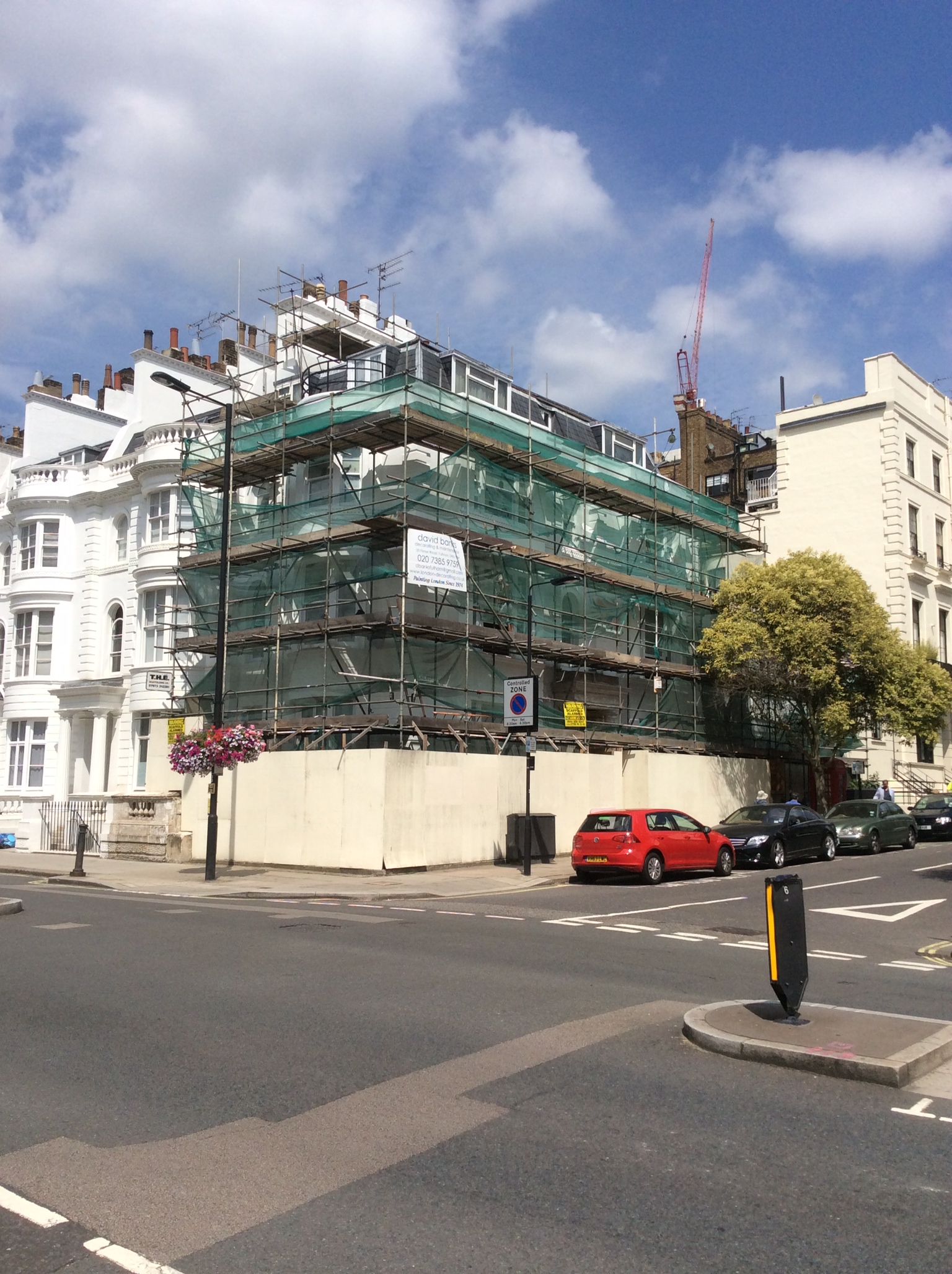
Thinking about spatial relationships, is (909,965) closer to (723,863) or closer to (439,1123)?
(439,1123)

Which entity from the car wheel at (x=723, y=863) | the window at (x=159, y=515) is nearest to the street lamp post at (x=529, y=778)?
the car wheel at (x=723, y=863)

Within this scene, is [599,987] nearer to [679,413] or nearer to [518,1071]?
[518,1071]

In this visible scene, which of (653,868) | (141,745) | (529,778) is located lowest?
(653,868)

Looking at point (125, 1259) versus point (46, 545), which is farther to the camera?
point (46, 545)

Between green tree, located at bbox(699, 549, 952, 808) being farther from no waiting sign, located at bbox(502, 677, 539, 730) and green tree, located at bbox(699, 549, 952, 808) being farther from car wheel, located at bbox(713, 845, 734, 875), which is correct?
no waiting sign, located at bbox(502, 677, 539, 730)

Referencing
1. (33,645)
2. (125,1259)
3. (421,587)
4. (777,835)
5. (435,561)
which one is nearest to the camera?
(125,1259)

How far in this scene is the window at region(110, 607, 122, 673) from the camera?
123ft

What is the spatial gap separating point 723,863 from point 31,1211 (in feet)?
65.4

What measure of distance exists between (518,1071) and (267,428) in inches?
976

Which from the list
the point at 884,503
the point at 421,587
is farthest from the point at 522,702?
the point at 884,503

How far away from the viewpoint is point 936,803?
34.3m

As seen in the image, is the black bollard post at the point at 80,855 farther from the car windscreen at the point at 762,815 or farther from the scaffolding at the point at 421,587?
the car windscreen at the point at 762,815

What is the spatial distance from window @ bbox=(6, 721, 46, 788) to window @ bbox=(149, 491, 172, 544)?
8079 millimetres

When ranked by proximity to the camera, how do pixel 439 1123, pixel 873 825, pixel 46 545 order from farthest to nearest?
pixel 46 545 → pixel 873 825 → pixel 439 1123
